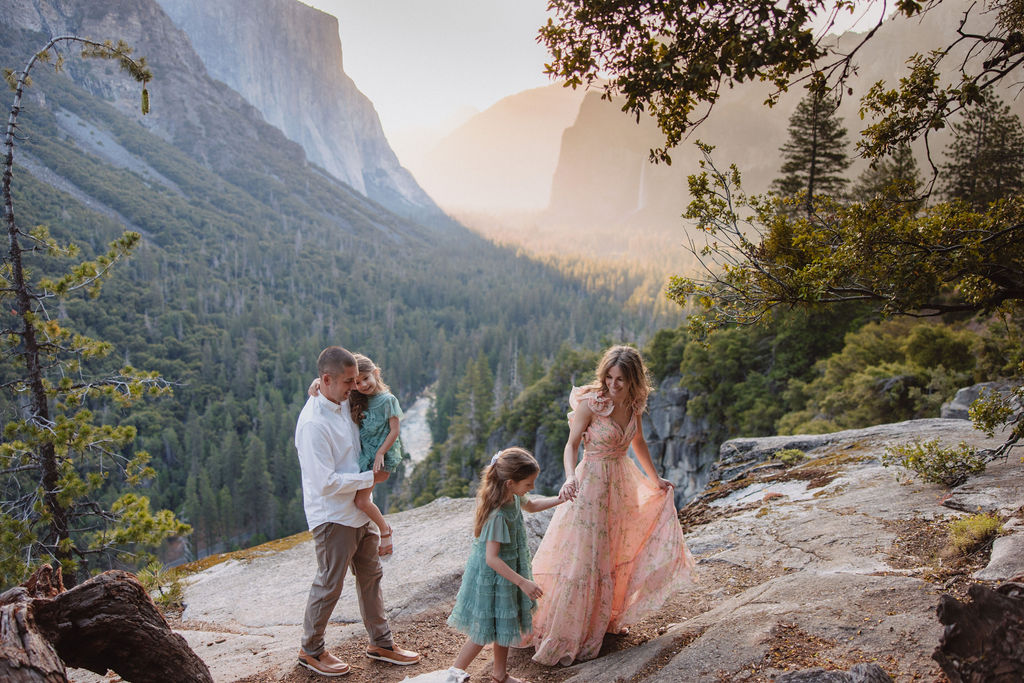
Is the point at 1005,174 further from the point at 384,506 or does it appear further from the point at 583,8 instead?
the point at 384,506

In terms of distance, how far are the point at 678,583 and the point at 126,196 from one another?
146m

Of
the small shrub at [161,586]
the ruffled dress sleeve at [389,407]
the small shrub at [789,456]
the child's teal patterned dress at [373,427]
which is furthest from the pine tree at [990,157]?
the small shrub at [161,586]

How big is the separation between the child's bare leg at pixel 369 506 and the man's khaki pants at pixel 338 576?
0.50 ft

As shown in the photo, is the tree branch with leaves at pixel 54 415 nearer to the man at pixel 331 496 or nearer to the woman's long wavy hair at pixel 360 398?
the man at pixel 331 496

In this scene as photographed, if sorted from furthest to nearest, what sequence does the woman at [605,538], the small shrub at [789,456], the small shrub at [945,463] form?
the small shrub at [789,456], the small shrub at [945,463], the woman at [605,538]

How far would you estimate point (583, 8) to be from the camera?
→ 13.6ft

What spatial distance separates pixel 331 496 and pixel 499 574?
4.81 feet

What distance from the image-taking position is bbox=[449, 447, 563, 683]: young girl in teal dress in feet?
13.9

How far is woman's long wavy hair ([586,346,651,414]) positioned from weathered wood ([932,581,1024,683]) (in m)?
2.28

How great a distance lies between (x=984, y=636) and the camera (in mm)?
3080

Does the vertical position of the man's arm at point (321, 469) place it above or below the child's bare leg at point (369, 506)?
above

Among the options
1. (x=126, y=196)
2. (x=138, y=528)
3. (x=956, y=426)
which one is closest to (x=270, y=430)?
(x=138, y=528)

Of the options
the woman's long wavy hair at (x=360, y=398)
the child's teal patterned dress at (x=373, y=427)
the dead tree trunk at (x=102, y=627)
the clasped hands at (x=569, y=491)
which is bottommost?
the dead tree trunk at (x=102, y=627)

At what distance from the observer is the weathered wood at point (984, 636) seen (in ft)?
9.79
